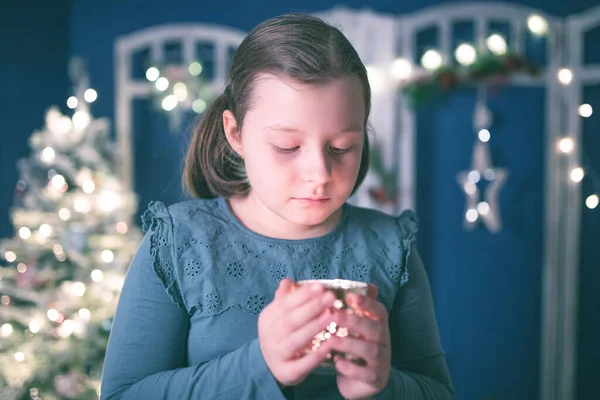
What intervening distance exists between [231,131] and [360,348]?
1.48 ft

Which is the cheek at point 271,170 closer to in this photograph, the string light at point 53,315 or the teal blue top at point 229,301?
the teal blue top at point 229,301

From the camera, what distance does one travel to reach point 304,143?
86 cm

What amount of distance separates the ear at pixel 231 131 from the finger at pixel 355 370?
418 mm

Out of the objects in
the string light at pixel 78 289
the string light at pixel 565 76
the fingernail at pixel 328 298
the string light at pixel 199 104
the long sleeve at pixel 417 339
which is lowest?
the string light at pixel 78 289

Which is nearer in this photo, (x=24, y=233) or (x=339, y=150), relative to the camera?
(x=339, y=150)

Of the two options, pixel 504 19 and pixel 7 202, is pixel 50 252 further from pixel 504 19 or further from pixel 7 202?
pixel 504 19

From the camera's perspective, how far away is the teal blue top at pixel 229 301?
0.86 meters

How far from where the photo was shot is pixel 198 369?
87 cm

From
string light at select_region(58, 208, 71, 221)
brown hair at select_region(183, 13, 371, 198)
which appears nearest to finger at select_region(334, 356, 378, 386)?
brown hair at select_region(183, 13, 371, 198)

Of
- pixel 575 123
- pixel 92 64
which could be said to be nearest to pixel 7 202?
pixel 92 64

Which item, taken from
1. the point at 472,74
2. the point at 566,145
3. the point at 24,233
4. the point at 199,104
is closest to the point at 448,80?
the point at 472,74

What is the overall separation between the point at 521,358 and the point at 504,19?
6.58ft

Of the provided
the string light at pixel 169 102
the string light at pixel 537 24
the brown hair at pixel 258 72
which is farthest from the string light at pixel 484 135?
the brown hair at pixel 258 72

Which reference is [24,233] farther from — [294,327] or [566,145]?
[566,145]
